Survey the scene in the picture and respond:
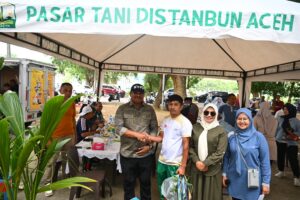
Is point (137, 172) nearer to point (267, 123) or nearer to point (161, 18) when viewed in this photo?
point (161, 18)

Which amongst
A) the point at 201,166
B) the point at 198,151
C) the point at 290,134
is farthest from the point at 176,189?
the point at 290,134

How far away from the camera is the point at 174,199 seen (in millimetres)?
2916

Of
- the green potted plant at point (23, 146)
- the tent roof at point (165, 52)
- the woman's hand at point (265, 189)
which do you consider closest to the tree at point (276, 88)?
the tent roof at point (165, 52)

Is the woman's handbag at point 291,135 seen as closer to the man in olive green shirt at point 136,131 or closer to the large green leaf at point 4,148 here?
the man in olive green shirt at point 136,131

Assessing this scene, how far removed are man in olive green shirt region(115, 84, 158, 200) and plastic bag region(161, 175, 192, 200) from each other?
1.36 feet

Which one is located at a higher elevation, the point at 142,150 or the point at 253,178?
the point at 142,150

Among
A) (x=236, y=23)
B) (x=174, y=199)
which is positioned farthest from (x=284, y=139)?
(x=236, y=23)

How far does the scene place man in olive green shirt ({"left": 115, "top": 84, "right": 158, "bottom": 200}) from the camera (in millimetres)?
3234

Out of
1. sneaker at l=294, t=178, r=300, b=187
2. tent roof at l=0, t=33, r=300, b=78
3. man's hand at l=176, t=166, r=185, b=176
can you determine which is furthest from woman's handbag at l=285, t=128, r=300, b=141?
man's hand at l=176, t=166, r=185, b=176

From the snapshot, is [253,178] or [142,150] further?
[142,150]

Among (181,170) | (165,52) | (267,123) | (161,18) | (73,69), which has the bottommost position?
(181,170)

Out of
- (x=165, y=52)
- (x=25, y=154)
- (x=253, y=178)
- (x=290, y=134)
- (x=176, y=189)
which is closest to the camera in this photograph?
(x=25, y=154)

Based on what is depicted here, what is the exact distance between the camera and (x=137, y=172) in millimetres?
3387

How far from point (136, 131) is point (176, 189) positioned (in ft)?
2.64
